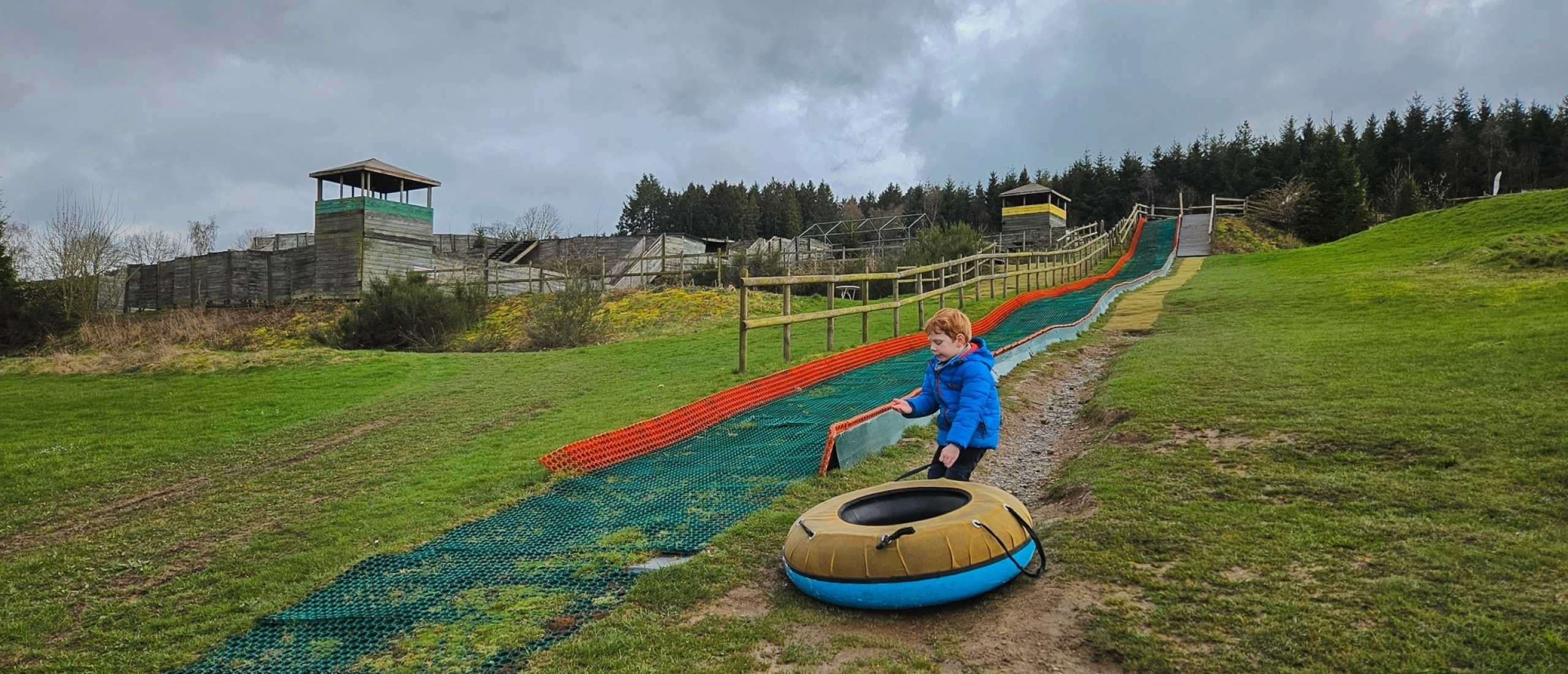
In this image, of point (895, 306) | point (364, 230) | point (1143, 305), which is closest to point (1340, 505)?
point (895, 306)

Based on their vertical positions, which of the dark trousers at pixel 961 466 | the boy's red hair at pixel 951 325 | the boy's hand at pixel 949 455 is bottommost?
the dark trousers at pixel 961 466

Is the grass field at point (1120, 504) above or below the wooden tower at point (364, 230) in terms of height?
below

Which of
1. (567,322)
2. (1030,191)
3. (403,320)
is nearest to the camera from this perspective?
(567,322)

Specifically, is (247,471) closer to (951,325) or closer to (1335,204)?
(951,325)

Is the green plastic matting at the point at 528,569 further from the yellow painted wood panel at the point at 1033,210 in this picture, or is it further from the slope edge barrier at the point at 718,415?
the yellow painted wood panel at the point at 1033,210

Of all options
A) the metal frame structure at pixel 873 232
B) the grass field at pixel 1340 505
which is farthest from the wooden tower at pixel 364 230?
the grass field at pixel 1340 505

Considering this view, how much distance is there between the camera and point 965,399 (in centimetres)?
428

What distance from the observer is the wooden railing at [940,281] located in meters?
10.5

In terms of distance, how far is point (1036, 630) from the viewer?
3.16 meters

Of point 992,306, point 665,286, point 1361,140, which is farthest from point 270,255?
point 1361,140

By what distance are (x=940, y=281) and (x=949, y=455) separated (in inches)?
587

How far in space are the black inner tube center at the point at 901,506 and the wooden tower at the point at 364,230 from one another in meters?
29.6

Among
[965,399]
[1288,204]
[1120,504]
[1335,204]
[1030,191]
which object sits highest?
[1030,191]

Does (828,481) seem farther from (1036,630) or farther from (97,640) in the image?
(97,640)
